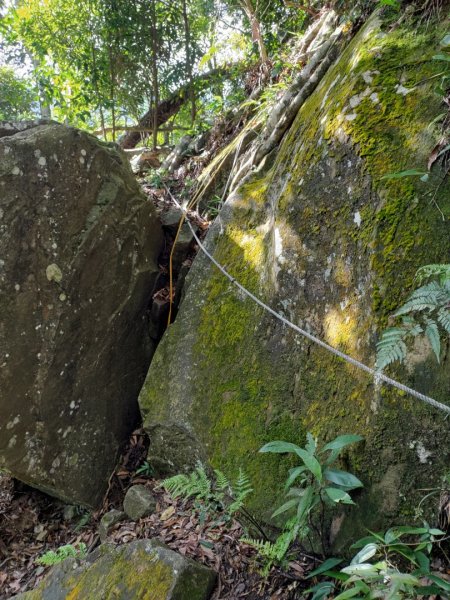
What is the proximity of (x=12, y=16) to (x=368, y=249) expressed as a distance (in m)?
8.35

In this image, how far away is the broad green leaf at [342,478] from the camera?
2002 millimetres

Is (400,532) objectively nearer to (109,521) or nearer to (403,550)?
(403,550)

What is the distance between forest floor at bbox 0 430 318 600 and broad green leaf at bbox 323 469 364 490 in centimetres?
53

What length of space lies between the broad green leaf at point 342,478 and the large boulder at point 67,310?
2308 mm

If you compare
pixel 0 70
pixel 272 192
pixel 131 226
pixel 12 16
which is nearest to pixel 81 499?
pixel 131 226

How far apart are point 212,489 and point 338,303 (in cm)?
150

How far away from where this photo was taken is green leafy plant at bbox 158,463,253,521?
258cm

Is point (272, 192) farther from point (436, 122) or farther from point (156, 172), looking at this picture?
point (156, 172)

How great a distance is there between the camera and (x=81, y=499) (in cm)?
359

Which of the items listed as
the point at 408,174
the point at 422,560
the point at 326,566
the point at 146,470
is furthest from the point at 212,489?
the point at 408,174

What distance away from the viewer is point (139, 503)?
10.3 feet

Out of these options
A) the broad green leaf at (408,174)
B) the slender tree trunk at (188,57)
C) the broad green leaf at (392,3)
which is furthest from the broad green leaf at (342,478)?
the slender tree trunk at (188,57)

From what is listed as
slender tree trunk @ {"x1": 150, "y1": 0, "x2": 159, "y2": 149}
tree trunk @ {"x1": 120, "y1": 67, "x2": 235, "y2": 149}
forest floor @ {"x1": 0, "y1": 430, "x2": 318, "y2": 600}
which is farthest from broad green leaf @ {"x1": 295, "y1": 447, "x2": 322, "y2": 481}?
tree trunk @ {"x1": 120, "y1": 67, "x2": 235, "y2": 149}

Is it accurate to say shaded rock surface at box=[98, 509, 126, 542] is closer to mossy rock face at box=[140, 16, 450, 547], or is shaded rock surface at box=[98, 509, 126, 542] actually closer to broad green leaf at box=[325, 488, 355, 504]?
mossy rock face at box=[140, 16, 450, 547]
